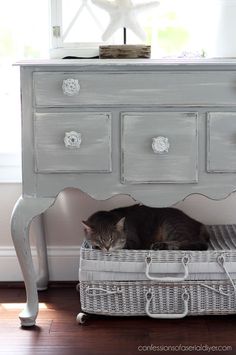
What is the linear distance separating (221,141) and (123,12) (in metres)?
0.62

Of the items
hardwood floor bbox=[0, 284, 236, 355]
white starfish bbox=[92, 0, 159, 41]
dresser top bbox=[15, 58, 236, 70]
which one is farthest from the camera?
white starfish bbox=[92, 0, 159, 41]

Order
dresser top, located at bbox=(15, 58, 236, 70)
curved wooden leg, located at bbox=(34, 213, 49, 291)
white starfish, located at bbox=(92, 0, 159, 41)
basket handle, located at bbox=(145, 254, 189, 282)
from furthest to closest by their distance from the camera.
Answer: curved wooden leg, located at bbox=(34, 213, 49, 291)
white starfish, located at bbox=(92, 0, 159, 41)
basket handle, located at bbox=(145, 254, 189, 282)
dresser top, located at bbox=(15, 58, 236, 70)

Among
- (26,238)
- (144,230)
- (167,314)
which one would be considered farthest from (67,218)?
(167,314)

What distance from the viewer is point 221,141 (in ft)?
6.60

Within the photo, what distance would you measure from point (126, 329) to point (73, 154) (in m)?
0.63

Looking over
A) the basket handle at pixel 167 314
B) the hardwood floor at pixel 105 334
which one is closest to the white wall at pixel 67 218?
the hardwood floor at pixel 105 334

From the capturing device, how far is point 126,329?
2250mm

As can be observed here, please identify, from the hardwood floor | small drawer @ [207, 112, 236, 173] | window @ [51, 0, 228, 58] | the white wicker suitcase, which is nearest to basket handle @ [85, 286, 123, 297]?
the white wicker suitcase

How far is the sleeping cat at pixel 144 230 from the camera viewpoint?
2287 mm

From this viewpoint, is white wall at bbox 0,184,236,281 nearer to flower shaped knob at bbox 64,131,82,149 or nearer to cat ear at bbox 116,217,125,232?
cat ear at bbox 116,217,125,232

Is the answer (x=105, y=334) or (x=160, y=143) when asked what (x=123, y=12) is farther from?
(x=105, y=334)

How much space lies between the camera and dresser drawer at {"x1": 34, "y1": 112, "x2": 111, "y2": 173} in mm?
2014

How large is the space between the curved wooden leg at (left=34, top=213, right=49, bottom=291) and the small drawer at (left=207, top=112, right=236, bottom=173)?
2.67ft

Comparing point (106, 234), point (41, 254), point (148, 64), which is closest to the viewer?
point (148, 64)
